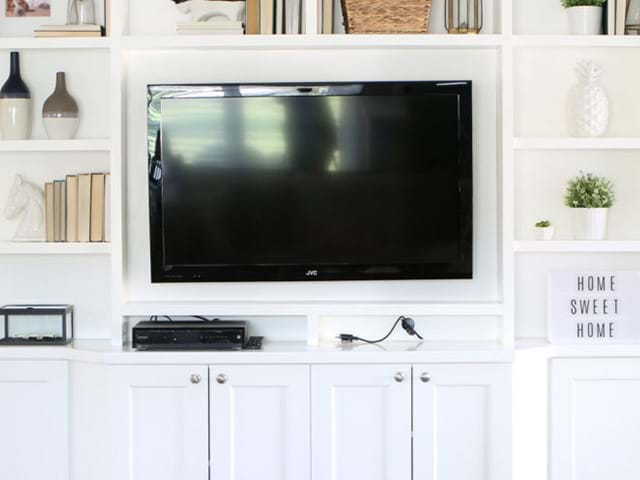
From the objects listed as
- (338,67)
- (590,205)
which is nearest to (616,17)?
(590,205)

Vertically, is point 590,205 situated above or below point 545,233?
above

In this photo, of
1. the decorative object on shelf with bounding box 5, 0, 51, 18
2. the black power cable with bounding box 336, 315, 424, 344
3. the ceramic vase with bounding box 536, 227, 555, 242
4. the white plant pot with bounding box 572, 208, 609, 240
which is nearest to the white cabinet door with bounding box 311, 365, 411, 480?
the black power cable with bounding box 336, 315, 424, 344

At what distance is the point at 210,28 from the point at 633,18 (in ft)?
5.01

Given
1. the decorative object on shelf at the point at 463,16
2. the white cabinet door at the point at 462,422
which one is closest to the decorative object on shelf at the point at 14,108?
the decorative object on shelf at the point at 463,16

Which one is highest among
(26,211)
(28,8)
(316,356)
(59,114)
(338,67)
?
(28,8)

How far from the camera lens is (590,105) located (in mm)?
3338

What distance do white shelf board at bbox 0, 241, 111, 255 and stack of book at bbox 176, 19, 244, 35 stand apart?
0.82m

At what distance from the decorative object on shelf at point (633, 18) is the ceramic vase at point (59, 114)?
205 cm

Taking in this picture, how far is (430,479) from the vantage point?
3205mm

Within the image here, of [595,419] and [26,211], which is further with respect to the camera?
[26,211]

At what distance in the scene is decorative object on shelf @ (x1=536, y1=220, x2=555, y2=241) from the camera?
3.38m

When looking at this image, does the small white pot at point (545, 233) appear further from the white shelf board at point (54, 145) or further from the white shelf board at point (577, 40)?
→ the white shelf board at point (54, 145)

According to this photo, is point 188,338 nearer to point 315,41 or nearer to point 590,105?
point 315,41

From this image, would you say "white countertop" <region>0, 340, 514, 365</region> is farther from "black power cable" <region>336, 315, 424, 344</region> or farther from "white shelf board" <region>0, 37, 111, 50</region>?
"white shelf board" <region>0, 37, 111, 50</region>
